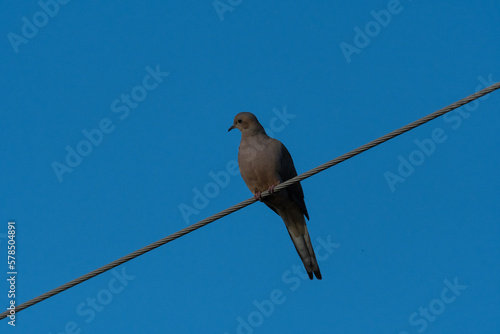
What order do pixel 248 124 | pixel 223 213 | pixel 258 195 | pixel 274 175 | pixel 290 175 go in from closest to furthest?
pixel 223 213
pixel 258 195
pixel 274 175
pixel 290 175
pixel 248 124

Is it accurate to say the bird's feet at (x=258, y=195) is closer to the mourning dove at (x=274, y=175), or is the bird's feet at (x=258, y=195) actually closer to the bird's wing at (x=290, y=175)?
the mourning dove at (x=274, y=175)

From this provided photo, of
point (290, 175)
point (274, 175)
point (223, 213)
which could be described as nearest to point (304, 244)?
point (290, 175)

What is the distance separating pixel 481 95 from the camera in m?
4.92

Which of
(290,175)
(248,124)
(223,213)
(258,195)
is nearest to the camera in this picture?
(223,213)

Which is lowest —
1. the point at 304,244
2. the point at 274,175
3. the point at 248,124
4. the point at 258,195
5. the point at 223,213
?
the point at 223,213

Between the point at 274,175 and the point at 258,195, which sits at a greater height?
the point at 274,175

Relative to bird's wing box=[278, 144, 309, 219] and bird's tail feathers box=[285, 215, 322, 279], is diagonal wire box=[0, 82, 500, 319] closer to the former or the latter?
bird's wing box=[278, 144, 309, 219]

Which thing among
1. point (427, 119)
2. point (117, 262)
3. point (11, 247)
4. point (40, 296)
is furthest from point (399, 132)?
point (11, 247)

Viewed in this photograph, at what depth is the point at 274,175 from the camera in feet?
23.9

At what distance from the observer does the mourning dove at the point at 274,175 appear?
7.31m

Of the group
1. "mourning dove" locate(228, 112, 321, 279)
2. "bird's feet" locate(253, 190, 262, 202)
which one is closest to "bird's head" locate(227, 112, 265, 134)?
"mourning dove" locate(228, 112, 321, 279)

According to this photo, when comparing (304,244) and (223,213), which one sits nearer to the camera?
(223,213)

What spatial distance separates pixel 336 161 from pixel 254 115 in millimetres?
2629

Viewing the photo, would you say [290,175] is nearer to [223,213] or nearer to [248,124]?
Answer: [248,124]
